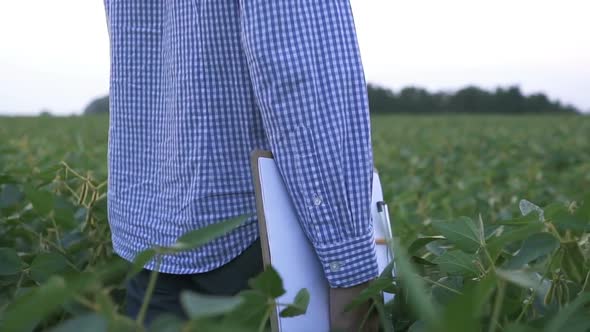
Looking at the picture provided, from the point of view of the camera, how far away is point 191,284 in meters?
0.98

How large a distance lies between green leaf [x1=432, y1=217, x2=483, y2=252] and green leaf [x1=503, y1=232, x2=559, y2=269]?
8cm

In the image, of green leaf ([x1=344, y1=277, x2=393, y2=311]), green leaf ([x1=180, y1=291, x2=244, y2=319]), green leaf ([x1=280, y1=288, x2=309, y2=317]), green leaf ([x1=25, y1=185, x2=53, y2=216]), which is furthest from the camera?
green leaf ([x1=25, y1=185, x2=53, y2=216])

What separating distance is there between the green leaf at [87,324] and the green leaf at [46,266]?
0.59 meters

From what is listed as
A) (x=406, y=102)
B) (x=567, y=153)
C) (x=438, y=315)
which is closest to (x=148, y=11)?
(x=438, y=315)

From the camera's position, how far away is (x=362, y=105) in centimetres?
86

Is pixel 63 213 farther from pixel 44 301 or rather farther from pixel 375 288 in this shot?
pixel 44 301

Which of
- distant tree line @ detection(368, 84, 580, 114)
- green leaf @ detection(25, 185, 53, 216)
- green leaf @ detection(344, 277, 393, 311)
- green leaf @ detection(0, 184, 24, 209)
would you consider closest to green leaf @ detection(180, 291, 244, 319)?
green leaf @ detection(344, 277, 393, 311)

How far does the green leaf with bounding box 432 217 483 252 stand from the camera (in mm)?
776

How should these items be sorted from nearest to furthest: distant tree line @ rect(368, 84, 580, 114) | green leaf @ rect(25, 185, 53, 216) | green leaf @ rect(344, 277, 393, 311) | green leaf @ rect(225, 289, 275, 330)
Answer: green leaf @ rect(225, 289, 275, 330), green leaf @ rect(344, 277, 393, 311), green leaf @ rect(25, 185, 53, 216), distant tree line @ rect(368, 84, 580, 114)

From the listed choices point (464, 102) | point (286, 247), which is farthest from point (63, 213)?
point (464, 102)

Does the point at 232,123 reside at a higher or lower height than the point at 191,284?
higher

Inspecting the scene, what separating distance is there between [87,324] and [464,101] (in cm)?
3830

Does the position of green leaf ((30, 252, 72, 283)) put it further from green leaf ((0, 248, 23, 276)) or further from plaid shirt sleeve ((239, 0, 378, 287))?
plaid shirt sleeve ((239, 0, 378, 287))

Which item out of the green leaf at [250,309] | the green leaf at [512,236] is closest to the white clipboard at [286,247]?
the green leaf at [512,236]
